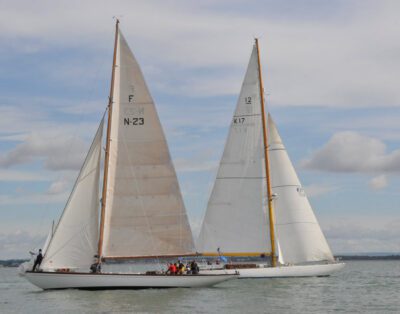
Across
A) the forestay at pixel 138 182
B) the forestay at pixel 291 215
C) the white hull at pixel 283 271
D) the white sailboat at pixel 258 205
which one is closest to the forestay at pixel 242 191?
the white sailboat at pixel 258 205

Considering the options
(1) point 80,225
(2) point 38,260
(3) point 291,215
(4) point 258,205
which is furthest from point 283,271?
(2) point 38,260

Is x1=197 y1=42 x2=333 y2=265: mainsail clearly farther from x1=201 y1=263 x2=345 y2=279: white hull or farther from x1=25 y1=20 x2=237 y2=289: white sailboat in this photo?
x1=25 y1=20 x2=237 y2=289: white sailboat

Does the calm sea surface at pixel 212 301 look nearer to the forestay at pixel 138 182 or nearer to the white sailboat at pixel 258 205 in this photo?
the forestay at pixel 138 182

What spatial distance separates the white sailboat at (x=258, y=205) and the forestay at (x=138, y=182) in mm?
12285

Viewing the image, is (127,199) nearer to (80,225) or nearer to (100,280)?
(80,225)

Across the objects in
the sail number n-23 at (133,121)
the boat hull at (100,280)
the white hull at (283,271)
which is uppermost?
the sail number n-23 at (133,121)

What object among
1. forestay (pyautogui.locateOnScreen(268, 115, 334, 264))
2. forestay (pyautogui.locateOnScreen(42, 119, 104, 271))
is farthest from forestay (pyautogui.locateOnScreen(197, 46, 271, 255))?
forestay (pyautogui.locateOnScreen(42, 119, 104, 271))

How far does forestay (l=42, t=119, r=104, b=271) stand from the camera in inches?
1609

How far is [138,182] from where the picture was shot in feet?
139

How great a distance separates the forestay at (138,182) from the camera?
138 feet

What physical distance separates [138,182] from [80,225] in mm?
4063

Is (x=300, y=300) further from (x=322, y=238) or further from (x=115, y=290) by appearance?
(x=322, y=238)

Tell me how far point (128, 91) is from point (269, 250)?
19038mm

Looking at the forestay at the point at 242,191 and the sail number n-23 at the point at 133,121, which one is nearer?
the sail number n-23 at the point at 133,121
